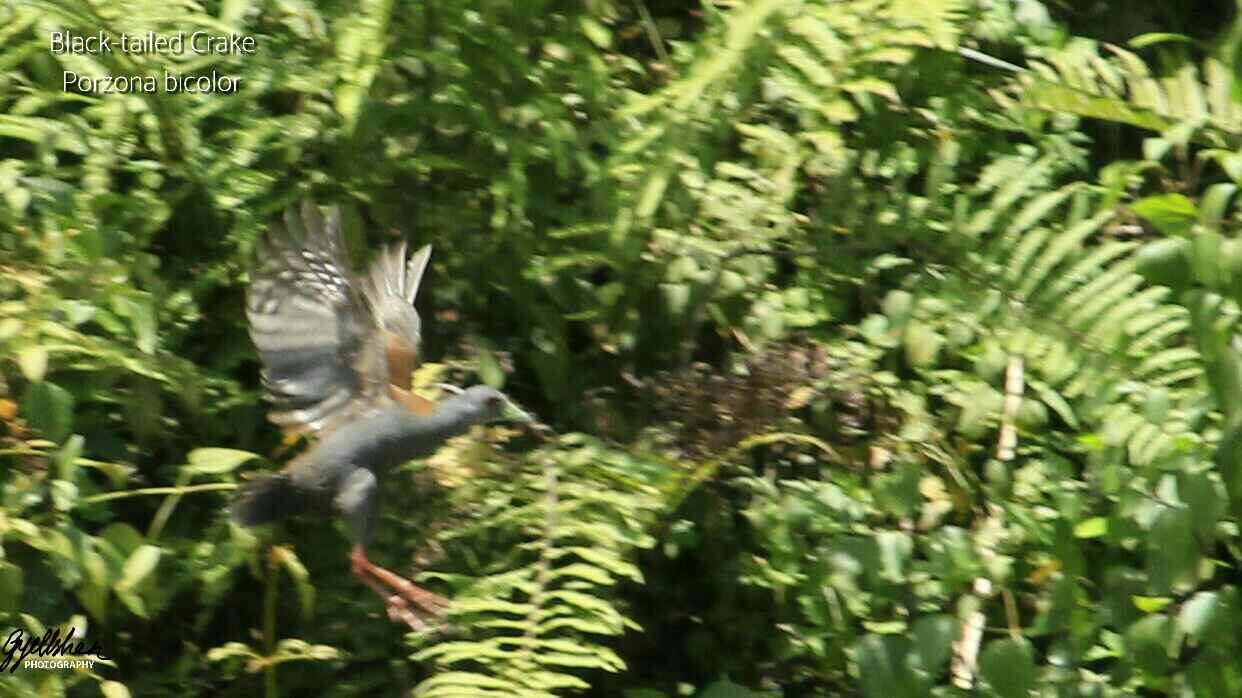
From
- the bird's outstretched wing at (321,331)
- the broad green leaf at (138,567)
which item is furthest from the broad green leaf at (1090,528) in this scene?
the broad green leaf at (138,567)

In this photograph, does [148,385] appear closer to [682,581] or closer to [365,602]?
[365,602]

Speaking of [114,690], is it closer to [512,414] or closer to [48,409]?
[48,409]

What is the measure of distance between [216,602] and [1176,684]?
50.4 inches

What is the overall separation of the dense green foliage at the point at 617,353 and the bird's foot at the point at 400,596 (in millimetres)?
36

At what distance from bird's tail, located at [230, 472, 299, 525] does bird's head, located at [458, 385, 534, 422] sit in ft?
0.84

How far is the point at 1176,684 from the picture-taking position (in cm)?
199

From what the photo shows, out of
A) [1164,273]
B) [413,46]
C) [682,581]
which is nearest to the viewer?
[1164,273]

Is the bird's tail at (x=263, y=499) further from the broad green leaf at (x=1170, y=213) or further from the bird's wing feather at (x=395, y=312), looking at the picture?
the broad green leaf at (x=1170, y=213)

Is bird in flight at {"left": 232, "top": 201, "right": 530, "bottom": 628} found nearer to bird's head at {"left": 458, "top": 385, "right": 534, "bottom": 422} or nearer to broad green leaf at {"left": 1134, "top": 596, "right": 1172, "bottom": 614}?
bird's head at {"left": 458, "top": 385, "right": 534, "bottom": 422}

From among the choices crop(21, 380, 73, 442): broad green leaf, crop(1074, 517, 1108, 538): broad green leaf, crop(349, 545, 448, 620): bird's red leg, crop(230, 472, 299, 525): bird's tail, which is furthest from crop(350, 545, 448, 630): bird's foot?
crop(1074, 517, 1108, 538): broad green leaf

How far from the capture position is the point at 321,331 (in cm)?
220

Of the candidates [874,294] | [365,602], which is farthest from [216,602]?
[874,294]

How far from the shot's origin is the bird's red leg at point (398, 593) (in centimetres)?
214

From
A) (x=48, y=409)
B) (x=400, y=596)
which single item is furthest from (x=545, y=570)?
(x=48, y=409)
